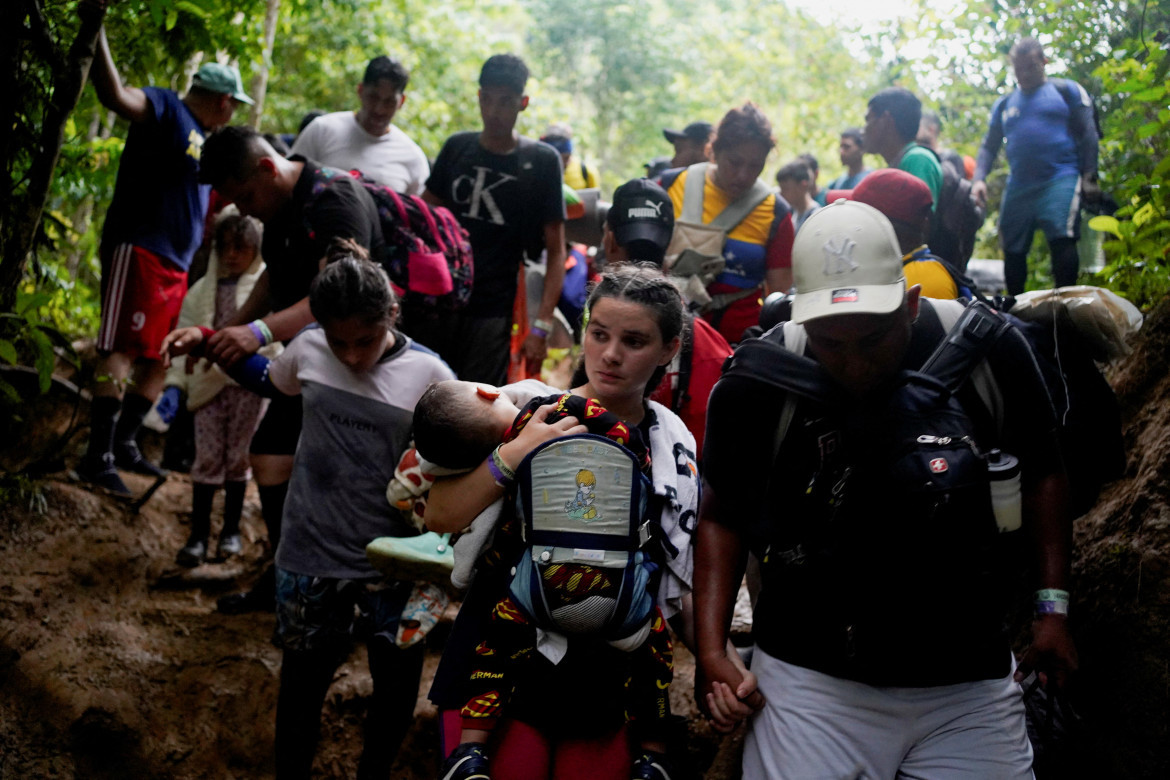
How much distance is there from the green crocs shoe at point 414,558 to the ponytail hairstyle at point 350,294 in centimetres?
73

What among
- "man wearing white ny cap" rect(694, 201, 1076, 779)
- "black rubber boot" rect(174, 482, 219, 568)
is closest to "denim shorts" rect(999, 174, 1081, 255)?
"man wearing white ny cap" rect(694, 201, 1076, 779)

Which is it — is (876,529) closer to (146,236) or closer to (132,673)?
(132,673)

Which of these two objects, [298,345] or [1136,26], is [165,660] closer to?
[298,345]

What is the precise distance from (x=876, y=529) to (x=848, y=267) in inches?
22.7

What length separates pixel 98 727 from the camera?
3.85 meters

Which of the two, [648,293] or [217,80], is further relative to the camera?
[217,80]

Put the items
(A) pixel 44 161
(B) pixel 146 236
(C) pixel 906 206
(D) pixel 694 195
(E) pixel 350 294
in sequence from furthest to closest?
(B) pixel 146 236 < (D) pixel 694 195 < (A) pixel 44 161 < (C) pixel 906 206 < (E) pixel 350 294

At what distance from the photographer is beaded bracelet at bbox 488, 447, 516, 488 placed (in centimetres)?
204

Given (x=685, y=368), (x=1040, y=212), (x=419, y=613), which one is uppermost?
(x=1040, y=212)

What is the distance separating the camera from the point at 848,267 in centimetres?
193

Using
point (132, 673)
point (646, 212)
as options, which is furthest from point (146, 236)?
point (646, 212)

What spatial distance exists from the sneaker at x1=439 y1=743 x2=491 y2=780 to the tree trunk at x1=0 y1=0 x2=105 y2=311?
312 cm

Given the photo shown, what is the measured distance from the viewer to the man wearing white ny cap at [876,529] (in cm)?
189

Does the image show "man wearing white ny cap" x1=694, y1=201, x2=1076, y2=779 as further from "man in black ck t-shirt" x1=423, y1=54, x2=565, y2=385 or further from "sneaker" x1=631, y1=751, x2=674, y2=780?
"man in black ck t-shirt" x1=423, y1=54, x2=565, y2=385
